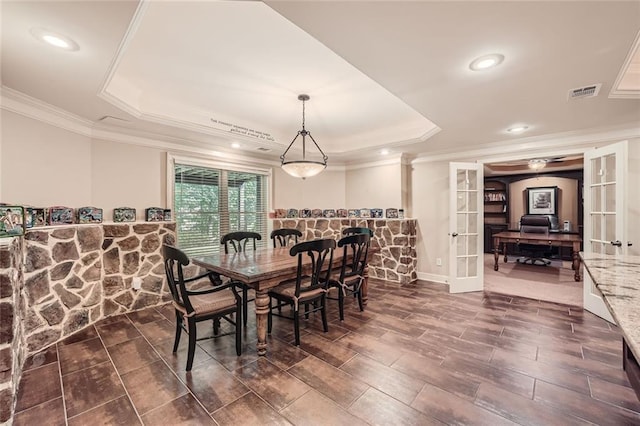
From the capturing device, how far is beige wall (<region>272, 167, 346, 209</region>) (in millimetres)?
5242

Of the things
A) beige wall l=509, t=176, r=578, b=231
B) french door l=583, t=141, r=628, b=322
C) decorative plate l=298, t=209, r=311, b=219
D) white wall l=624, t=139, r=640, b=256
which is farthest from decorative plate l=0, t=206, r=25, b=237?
beige wall l=509, t=176, r=578, b=231

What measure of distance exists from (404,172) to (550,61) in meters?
3.13

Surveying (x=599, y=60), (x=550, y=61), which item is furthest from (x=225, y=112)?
(x=599, y=60)

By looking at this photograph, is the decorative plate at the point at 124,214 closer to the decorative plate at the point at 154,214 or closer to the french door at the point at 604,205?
the decorative plate at the point at 154,214

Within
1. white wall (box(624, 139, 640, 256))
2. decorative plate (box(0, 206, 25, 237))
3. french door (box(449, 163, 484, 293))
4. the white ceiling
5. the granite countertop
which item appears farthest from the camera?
french door (box(449, 163, 484, 293))

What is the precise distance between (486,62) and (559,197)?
7.67 meters

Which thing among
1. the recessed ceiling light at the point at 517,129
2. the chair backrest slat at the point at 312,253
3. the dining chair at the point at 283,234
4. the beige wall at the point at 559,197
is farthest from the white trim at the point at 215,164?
the beige wall at the point at 559,197

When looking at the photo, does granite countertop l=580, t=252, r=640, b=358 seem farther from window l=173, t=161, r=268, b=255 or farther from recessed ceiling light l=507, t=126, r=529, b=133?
window l=173, t=161, r=268, b=255

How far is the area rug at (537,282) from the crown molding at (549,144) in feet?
6.84

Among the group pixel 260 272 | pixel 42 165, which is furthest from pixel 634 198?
pixel 42 165

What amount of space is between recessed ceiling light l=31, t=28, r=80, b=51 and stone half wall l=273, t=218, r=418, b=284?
3624mm

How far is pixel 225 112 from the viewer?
3676 mm

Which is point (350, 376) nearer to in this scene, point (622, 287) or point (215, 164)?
point (622, 287)

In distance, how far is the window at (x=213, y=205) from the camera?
4.10 meters
